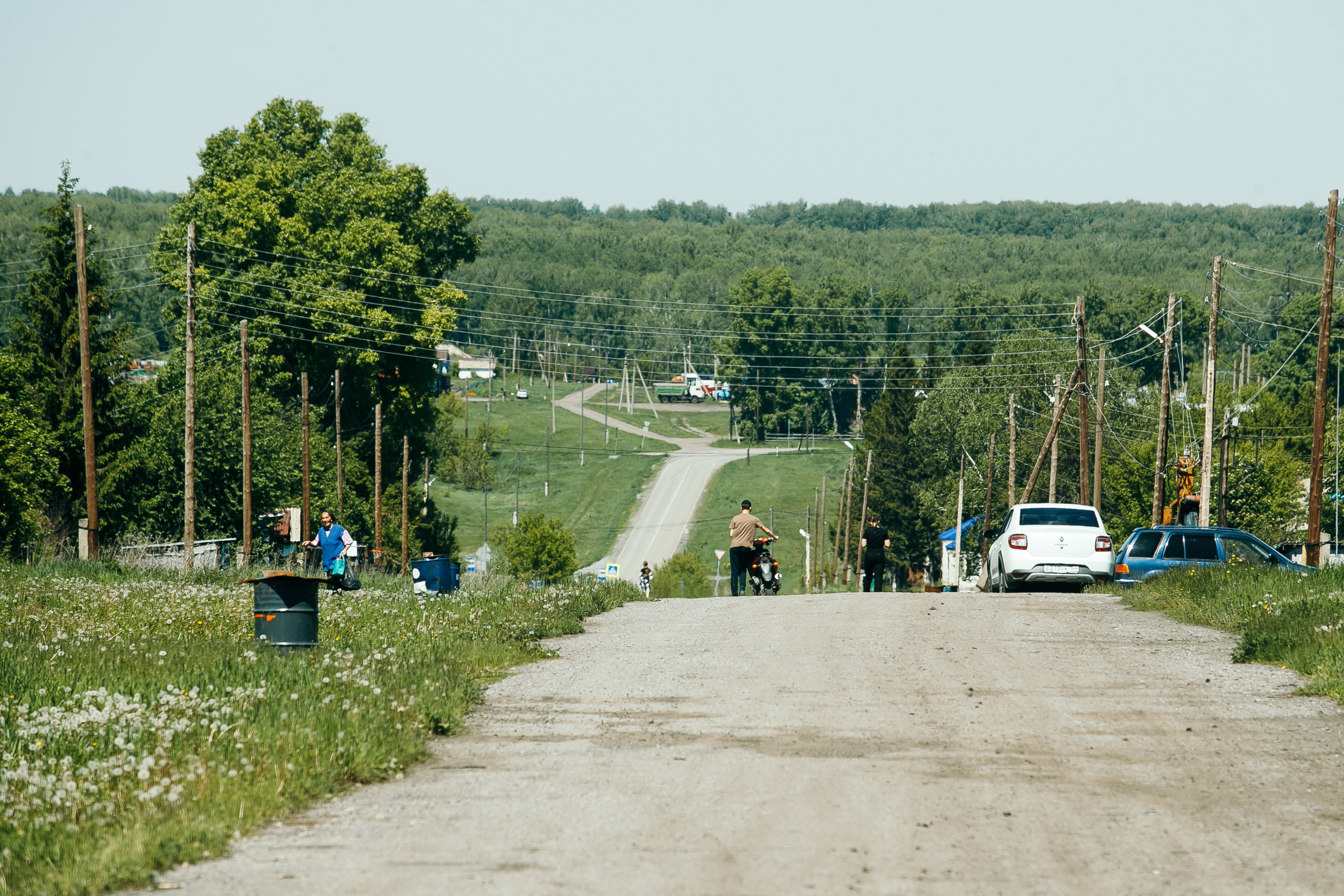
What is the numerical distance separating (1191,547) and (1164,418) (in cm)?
1720

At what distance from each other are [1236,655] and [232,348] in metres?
45.8

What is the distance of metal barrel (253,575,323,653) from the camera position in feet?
46.7

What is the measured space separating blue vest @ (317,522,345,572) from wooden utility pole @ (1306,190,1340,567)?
62.1 feet

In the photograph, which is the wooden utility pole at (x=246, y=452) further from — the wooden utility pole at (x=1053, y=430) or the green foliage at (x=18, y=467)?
the wooden utility pole at (x=1053, y=430)

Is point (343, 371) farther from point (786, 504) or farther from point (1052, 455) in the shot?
point (786, 504)

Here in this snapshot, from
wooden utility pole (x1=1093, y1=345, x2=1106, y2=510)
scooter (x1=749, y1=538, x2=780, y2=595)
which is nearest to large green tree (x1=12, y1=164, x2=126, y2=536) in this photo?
scooter (x1=749, y1=538, x2=780, y2=595)

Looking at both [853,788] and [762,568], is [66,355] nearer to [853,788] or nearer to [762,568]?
[762,568]

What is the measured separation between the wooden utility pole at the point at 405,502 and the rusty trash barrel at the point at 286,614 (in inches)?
1488

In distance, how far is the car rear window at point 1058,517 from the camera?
27.4 m

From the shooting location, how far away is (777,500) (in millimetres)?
102312

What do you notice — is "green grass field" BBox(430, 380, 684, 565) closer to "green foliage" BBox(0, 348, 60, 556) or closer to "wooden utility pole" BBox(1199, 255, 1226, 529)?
"wooden utility pole" BBox(1199, 255, 1226, 529)

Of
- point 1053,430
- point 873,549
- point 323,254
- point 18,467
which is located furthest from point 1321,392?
point 323,254

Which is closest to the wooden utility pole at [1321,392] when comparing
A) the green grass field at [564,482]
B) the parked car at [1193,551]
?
the parked car at [1193,551]

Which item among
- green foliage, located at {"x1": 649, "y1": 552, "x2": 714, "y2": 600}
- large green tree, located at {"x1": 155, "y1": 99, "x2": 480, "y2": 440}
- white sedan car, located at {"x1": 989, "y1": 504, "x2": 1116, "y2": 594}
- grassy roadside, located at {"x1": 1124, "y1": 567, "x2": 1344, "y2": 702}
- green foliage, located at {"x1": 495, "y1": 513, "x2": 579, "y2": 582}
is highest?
large green tree, located at {"x1": 155, "y1": 99, "x2": 480, "y2": 440}
